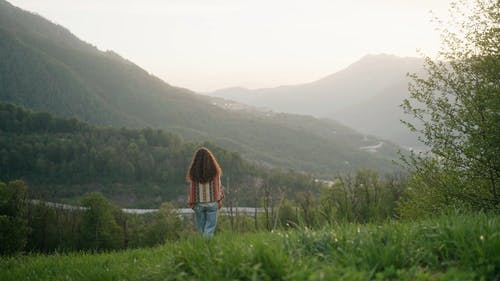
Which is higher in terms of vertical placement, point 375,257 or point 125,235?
point 375,257

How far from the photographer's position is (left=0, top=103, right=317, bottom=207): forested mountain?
552 feet

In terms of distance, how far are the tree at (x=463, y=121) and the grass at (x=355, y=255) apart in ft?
29.6

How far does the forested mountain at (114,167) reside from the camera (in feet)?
552

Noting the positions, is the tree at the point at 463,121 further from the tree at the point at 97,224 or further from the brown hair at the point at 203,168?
the tree at the point at 97,224

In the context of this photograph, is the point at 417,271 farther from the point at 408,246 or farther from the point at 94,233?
the point at 94,233

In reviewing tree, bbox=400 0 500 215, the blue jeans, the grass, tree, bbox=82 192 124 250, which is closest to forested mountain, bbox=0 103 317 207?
tree, bbox=82 192 124 250

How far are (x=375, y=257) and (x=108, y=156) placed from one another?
187 meters

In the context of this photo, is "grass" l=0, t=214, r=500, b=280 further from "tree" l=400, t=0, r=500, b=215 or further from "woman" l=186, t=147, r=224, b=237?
"tree" l=400, t=0, r=500, b=215

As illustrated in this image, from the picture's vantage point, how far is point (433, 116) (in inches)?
629

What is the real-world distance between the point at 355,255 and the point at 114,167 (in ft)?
610

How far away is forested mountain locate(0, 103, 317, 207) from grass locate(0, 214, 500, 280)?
154 m

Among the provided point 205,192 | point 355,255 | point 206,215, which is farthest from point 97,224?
point 355,255

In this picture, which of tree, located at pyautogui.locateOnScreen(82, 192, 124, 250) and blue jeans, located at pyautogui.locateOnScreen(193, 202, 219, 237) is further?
tree, located at pyautogui.locateOnScreen(82, 192, 124, 250)

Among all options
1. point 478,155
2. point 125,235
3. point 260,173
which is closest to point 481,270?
point 478,155
